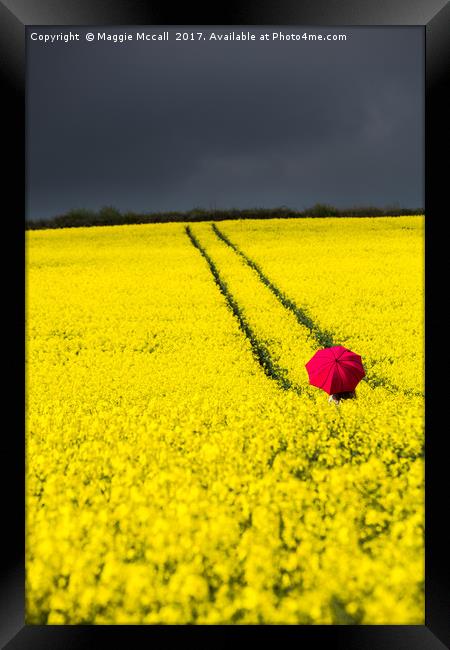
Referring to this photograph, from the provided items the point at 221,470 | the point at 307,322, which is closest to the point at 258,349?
the point at 307,322

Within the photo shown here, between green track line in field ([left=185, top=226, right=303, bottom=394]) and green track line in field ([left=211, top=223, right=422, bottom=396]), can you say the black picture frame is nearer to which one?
green track line in field ([left=185, top=226, right=303, bottom=394])

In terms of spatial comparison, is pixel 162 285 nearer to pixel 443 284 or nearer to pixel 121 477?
pixel 121 477

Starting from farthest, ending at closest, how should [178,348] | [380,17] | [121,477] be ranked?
1. [178,348]
2. [121,477]
3. [380,17]

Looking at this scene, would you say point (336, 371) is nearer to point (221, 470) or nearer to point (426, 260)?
point (221, 470)

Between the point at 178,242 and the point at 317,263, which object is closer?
the point at 317,263

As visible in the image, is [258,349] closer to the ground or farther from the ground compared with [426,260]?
closer to the ground

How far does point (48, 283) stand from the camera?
15.5 meters

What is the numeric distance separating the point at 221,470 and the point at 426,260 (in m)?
2.32

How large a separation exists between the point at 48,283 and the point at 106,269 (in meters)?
2.06

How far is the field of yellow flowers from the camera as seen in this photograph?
3.16m

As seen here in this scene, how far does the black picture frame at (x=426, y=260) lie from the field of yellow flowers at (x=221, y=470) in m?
0.16

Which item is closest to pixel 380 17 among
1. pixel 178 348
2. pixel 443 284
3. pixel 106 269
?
pixel 443 284

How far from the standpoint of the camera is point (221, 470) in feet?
14.7

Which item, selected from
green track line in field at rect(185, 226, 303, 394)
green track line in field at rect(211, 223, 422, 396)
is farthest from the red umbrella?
green track line in field at rect(211, 223, 422, 396)
